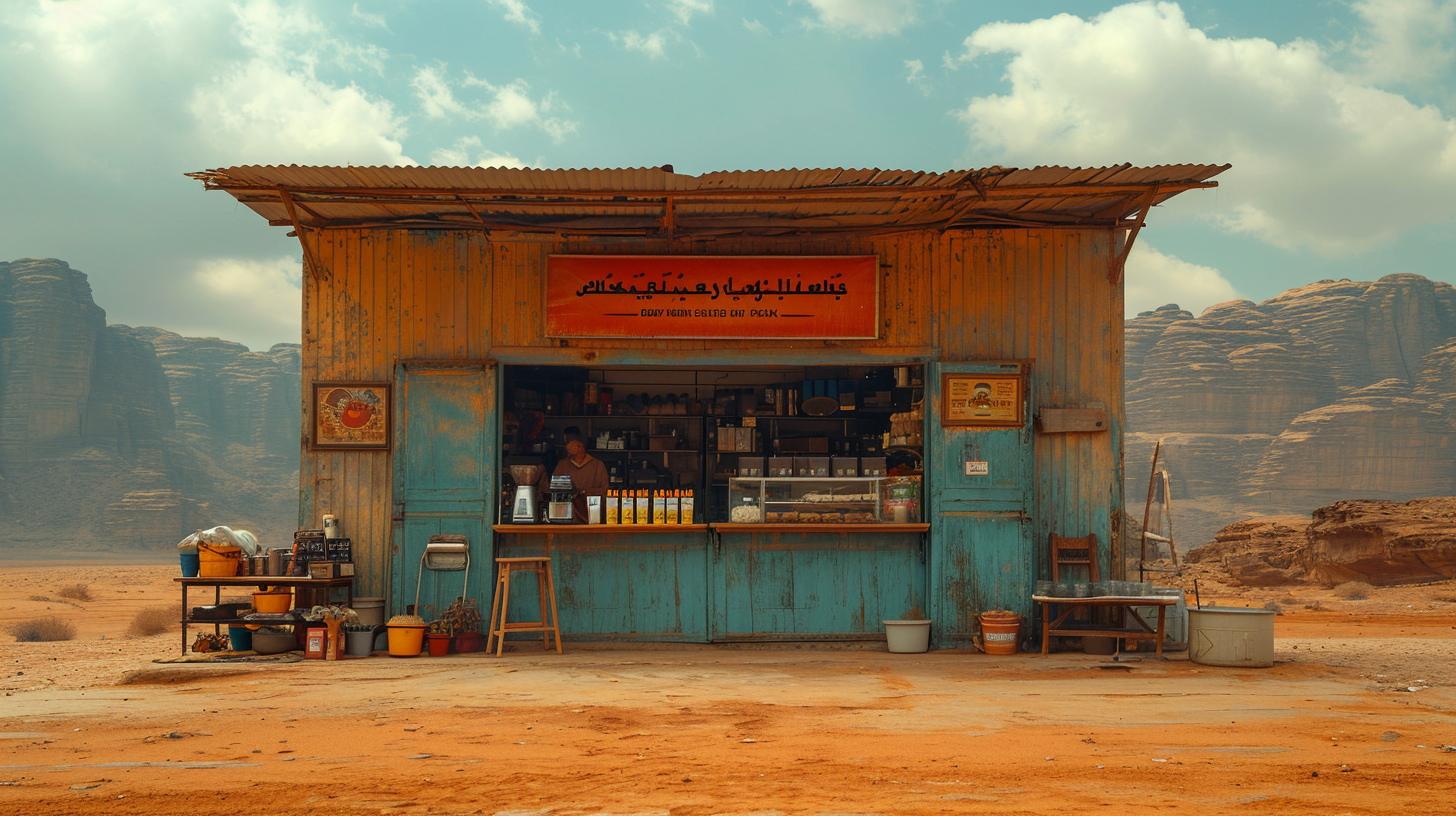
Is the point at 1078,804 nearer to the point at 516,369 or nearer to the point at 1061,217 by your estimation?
the point at 1061,217

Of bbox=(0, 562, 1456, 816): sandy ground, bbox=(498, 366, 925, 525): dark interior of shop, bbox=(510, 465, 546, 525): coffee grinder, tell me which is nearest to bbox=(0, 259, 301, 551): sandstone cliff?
bbox=(498, 366, 925, 525): dark interior of shop

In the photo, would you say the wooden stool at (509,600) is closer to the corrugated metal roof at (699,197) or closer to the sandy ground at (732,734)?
the sandy ground at (732,734)

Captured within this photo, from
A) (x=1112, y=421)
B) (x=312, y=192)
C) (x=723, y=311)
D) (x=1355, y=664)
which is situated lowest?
(x=1355, y=664)

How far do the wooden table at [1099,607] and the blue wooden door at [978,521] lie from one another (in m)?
0.30

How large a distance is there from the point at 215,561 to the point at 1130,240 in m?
8.57

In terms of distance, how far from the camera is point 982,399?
9.50m

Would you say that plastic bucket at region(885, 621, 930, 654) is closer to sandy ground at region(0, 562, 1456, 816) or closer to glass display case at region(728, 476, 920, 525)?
sandy ground at region(0, 562, 1456, 816)

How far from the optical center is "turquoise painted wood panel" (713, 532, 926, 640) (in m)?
9.70

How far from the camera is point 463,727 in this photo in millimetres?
6004

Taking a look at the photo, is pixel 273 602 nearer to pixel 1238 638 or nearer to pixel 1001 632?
pixel 1001 632

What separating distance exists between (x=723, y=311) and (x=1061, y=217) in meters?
3.28

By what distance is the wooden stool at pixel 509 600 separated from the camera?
903 cm

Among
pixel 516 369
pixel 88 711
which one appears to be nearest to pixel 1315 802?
pixel 88 711

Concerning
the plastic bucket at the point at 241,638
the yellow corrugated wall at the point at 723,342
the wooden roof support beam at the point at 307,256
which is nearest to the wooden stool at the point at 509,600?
the yellow corrugated wall at the point at 723,342
